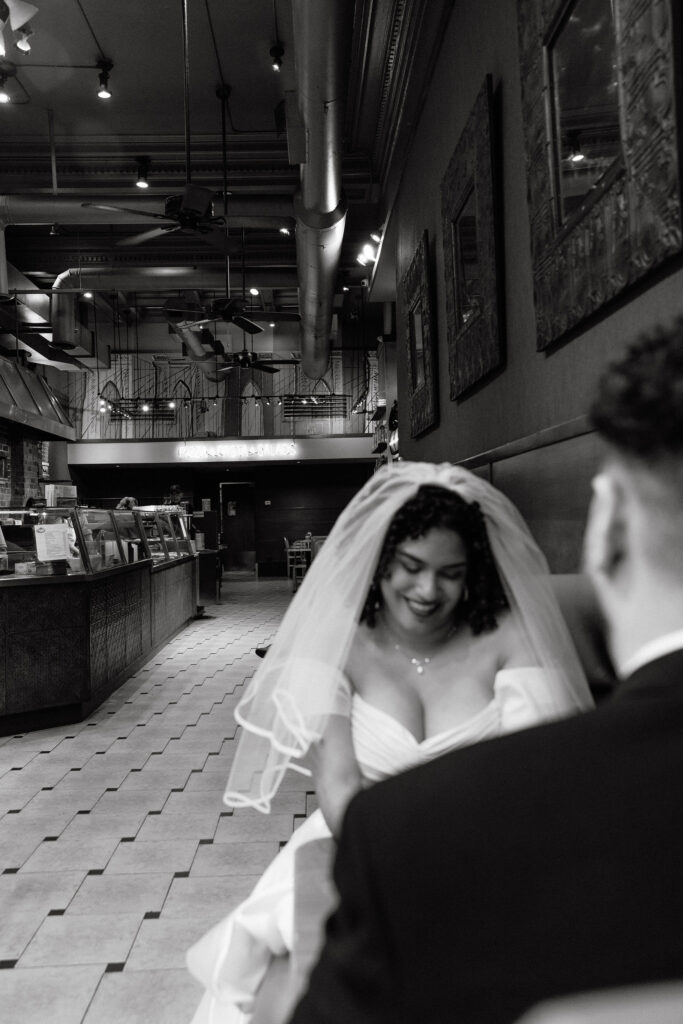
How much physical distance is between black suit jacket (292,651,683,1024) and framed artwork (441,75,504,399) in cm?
283

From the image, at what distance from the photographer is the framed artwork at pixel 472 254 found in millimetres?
3191

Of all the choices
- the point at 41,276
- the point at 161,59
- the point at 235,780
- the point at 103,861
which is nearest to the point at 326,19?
the point at 161,59

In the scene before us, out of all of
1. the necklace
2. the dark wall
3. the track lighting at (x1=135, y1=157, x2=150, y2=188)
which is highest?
the track lighting at (x1=135, y1=157, x2=150, y2=188)

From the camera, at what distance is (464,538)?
188cm

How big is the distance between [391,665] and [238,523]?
18.7 metres

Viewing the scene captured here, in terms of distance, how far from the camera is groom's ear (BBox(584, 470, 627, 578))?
635mm

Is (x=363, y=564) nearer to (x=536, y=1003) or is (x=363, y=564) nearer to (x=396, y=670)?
(x=396, y=670)

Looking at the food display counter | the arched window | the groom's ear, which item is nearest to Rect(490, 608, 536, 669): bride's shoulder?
the groom's ear

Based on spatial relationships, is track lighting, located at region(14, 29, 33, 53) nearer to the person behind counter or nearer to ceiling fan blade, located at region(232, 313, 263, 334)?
ceiling fan blade, located at region(232, 313, 263, 334)

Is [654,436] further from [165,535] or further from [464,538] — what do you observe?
[165,535]

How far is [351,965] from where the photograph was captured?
0.54 meters

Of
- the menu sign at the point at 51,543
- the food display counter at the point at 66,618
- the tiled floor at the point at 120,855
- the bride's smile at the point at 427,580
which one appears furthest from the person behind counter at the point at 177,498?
the bride's smile at the point at 427,580

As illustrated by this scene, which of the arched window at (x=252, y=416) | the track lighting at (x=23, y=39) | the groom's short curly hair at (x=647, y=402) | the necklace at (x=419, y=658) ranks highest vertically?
the track lighting at (x=23, y=39)

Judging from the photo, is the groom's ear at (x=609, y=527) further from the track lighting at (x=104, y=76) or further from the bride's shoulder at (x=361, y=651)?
the track lighting at (x=104, y=76)
